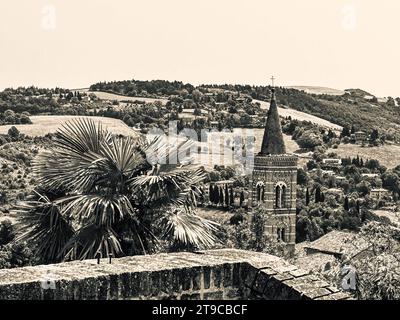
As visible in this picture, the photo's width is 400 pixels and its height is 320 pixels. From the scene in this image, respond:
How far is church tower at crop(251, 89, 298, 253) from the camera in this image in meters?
65.9

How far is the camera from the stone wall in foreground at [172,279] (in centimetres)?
663

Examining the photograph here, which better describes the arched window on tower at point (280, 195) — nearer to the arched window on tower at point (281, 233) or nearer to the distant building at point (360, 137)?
the arched window on tower at point (281, 233)

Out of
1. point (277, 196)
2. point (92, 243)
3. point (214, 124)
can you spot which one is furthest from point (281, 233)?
point (92, 243)

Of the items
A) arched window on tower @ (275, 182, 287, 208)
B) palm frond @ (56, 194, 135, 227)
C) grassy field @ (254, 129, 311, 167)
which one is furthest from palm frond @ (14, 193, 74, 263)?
grassy field @ (254, 129, 311, 167)

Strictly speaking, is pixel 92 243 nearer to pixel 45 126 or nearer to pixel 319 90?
pixel 45 126

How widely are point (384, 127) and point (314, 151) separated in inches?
1341

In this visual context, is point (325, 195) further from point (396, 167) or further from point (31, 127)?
point (31, 127)

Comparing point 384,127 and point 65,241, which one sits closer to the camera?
point 65,241

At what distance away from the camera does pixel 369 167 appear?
356 feet

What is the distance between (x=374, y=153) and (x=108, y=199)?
10822cm

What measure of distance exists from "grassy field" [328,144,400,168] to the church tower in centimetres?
4749

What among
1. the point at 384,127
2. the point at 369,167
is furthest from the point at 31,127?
the point at 384,127

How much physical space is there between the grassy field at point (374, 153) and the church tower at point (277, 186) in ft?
156

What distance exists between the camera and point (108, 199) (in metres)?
10.3
